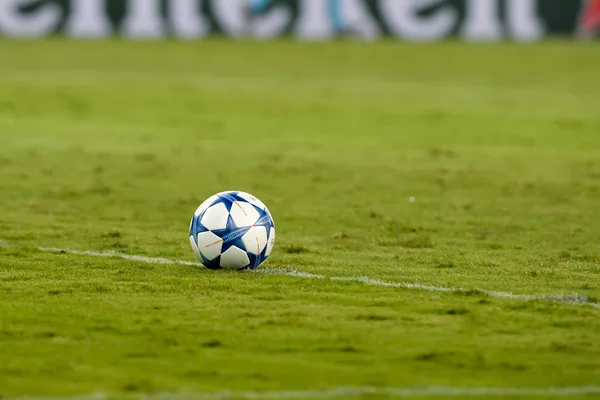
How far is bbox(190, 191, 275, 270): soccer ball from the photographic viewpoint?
958 cm

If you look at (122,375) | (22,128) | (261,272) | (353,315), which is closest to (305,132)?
(22,128)

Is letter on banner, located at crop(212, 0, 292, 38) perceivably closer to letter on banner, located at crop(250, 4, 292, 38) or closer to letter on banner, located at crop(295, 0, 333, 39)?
letter on banner, located at crop(250, 4, 292, 38)

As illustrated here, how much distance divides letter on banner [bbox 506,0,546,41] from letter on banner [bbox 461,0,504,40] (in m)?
0.47

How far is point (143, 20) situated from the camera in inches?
1647

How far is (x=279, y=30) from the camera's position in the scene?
42.5 metres

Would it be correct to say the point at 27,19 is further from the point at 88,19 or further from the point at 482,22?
the point at 482,22

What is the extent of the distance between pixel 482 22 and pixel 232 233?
34452 mm

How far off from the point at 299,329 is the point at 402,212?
6.69m

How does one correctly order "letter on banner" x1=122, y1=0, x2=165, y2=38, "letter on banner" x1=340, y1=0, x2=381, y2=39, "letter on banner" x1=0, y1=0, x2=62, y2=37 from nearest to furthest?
"letter on banner" x1=0, y1=0, x2=62, y2=37
"letter on banner" x1=122, y1=0, x2=165, y2=38
"letter on banner" x1=340, y1=0, x2=381, y2=39

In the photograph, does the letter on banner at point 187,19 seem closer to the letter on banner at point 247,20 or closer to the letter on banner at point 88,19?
the letter on banner at point 247,20

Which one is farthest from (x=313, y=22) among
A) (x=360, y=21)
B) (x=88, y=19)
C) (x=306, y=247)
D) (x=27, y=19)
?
(x=306, y=247)

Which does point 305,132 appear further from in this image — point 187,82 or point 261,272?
point 261,272

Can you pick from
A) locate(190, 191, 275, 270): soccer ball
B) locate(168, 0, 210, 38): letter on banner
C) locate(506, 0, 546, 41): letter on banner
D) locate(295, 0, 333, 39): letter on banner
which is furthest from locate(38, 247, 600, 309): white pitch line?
locate(506, 0, 546, 41): letter on banner

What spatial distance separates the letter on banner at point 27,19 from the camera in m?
40.4
